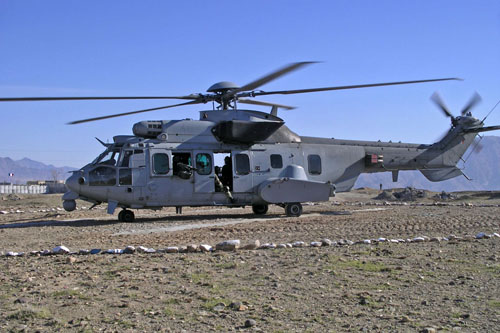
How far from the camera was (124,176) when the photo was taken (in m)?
17.0

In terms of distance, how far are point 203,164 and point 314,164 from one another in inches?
173

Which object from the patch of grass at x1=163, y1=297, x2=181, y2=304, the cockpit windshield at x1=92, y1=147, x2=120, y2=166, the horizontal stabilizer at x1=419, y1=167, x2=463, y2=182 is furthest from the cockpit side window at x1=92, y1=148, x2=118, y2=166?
the horizontal stabilizer at x1=419, y1=167, x2=463, y2=182

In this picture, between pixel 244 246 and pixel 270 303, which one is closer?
pixel 270 303

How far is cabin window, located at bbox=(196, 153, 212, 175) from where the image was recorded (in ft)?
58.5

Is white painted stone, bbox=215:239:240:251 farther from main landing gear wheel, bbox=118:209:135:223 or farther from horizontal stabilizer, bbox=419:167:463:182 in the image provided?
horizontal stabilizer, bbox=419:167:463:182

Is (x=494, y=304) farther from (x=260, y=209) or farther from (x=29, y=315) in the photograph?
(x=260, y=209)

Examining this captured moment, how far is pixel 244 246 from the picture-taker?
31.7 feet

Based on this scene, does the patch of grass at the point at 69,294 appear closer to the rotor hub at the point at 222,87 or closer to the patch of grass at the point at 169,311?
the patch of grass at the point at 169,311

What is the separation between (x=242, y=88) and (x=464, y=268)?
10.3 metres

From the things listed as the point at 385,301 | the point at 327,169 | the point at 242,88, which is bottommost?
the point at 385,301

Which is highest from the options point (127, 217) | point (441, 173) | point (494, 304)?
point (441, 173)

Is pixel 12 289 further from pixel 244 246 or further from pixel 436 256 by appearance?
pixel 436 256

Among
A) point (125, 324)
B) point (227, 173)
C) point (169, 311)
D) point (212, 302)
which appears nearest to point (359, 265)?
point (212, 302)

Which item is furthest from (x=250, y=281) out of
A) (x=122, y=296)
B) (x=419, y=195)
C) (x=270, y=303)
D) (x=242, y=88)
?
(x=419, y=195)
